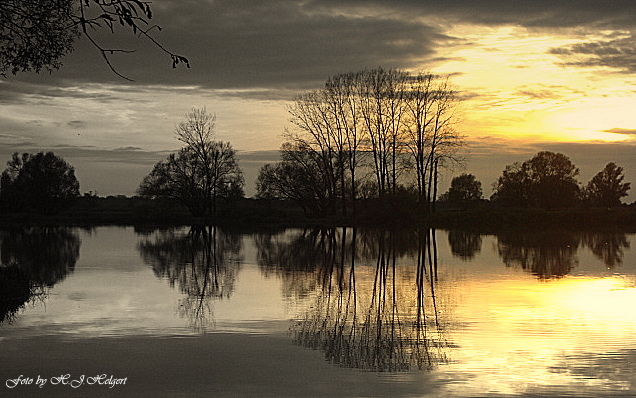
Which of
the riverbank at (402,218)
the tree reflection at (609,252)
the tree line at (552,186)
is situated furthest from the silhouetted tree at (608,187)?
the tree reflection at (609,252)

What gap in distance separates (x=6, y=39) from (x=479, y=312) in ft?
30.4

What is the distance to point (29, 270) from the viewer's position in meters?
22.2

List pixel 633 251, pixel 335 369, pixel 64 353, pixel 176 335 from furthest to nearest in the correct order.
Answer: pixel 633 251 < pixel 176 335 < pixel 64 353 < pixel 335 369

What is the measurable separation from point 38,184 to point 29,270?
65.2 meters

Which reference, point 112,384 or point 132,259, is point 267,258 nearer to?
point 132,259

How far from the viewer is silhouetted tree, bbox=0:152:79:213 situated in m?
81.8

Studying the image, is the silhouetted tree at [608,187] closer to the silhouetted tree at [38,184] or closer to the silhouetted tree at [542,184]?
the silhouetted tree at [542,184]

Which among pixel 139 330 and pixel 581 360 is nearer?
pixel 581 360

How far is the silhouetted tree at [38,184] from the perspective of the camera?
81812 mm

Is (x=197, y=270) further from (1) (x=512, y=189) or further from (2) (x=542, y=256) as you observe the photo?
(1) (x=512, y=189)

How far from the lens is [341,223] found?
5975 cm

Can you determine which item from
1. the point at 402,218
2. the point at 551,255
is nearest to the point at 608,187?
the point at 402,218

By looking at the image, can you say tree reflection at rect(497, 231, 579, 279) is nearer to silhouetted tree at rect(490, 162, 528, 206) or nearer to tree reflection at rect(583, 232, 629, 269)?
tree reflection at rect(583, 232, 629, 269)

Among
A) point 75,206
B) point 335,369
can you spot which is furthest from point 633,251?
point 75,206
